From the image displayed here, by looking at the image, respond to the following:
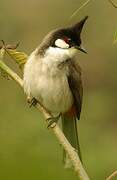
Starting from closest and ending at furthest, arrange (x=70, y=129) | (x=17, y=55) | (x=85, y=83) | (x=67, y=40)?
(x=17, y=55) → (x=67, y=40) → (x=70, y=129) → (x=85, y=83)

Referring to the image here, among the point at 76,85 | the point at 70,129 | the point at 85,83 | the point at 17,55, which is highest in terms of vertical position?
the point at 17,55

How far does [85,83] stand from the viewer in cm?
833

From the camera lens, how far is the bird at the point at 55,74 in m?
3.25

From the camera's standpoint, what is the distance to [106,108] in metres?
7.33

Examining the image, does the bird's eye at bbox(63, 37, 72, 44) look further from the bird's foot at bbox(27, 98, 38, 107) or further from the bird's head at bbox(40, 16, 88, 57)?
the bird's foot at bbox(27, 98, 38, 107)

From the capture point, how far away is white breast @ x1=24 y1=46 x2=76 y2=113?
10.8 ft

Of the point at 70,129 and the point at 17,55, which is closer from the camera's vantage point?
the point at 17,55

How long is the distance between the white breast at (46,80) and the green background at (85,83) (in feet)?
0.49

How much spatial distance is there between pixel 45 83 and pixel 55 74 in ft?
0.18

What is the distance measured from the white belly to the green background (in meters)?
0.15

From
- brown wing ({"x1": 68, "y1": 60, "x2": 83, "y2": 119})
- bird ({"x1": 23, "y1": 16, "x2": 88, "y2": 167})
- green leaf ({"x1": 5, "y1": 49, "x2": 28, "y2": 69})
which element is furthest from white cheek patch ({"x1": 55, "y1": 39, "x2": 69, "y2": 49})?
green leaf ({"x1": 5, "y1": 49, "x2": 28, "y2": 69})

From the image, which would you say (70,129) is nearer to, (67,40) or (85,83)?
(67,40)

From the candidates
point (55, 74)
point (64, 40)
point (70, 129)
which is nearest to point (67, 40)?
point (64, 40)

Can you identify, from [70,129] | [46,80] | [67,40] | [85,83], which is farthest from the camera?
[85,83]
